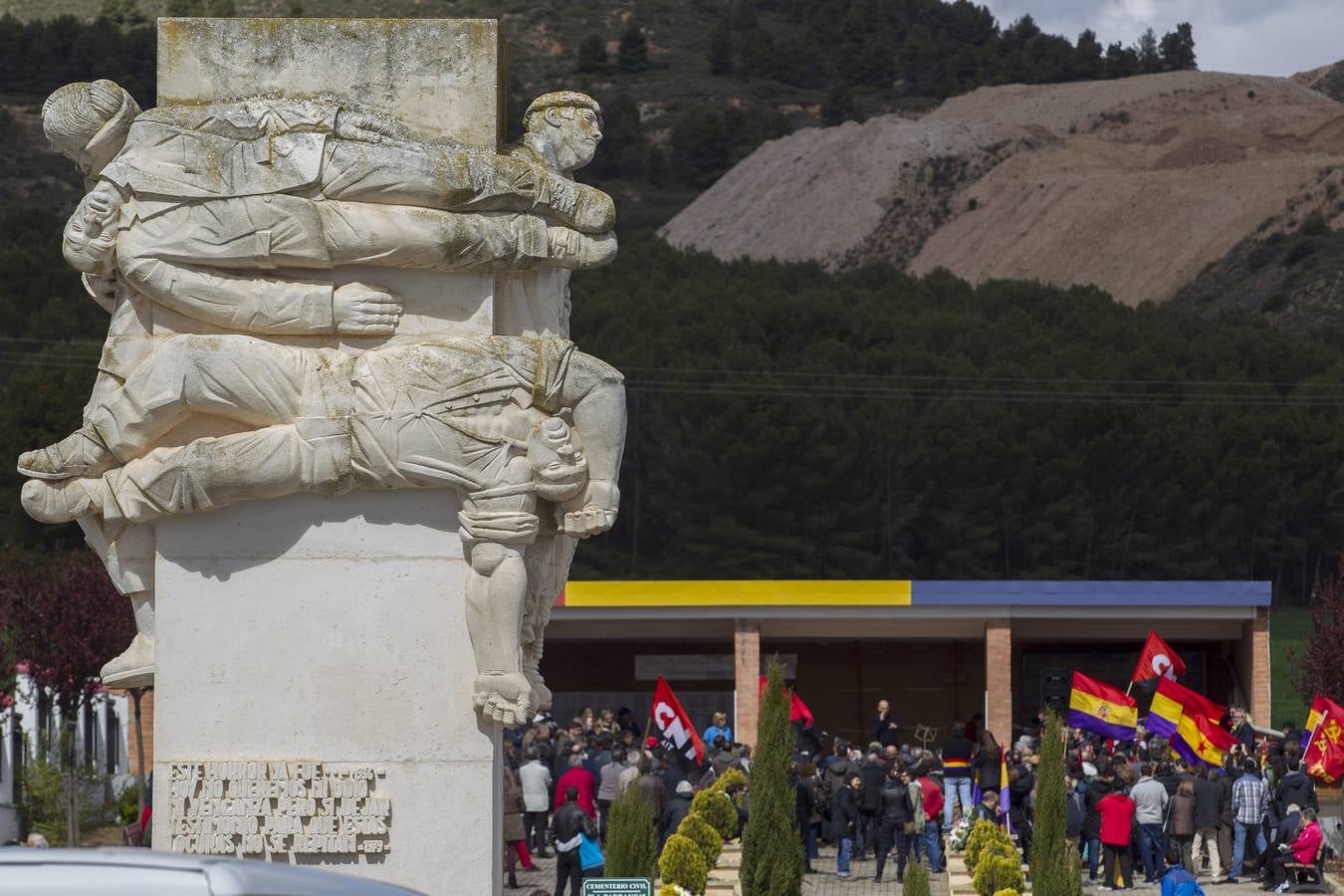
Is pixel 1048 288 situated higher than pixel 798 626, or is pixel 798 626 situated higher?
pixel 1048 288

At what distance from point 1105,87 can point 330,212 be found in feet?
375

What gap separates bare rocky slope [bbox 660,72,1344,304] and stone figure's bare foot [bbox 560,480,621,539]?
8953 centimetres

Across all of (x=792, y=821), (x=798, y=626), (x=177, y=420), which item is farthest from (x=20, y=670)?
(x=177, y=420)

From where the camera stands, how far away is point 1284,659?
180 ft

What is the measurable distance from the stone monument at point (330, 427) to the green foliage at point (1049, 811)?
23.4 feet

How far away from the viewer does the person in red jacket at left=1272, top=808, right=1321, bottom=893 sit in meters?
23.5

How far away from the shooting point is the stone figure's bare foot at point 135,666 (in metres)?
11.0

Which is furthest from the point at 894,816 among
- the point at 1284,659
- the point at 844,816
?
the point at 1284,659

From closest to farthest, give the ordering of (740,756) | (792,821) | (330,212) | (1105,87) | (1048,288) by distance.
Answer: (330,212), (792,821), (740,756), (1048,288), (1105,87)

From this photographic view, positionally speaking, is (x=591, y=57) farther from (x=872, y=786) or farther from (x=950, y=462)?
(x=872, y=786)

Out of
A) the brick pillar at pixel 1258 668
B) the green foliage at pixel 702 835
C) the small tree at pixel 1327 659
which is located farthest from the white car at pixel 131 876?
the brick pillar at pixel 1258 668

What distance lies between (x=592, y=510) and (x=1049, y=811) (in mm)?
7943

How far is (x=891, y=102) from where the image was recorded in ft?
431

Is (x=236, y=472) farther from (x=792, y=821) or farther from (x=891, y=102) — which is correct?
(x=891, y=102)
